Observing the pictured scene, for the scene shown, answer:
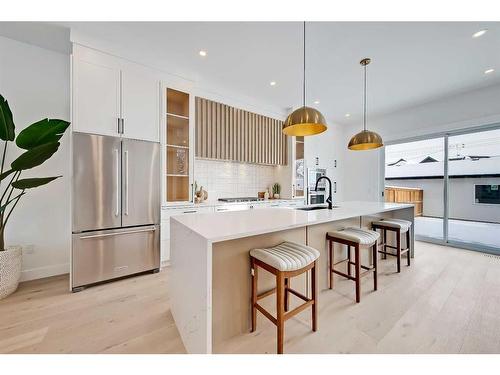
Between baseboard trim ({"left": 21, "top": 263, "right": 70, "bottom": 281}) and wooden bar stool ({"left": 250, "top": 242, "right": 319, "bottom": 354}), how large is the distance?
2675 millimetres

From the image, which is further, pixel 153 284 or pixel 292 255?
pixel 153 284

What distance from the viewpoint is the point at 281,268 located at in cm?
139

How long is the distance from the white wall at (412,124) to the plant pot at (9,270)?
6294mm

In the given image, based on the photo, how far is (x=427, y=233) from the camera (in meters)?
4.57

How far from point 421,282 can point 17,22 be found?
209 inches

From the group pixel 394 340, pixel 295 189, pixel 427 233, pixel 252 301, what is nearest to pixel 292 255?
pixel 252 301

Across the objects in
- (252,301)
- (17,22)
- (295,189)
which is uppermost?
(17,22)

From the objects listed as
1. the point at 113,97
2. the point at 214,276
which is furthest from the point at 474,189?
the point at 113,97

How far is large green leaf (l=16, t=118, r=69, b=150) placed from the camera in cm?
205

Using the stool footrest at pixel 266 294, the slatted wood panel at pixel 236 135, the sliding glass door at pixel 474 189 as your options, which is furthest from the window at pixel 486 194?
the stool footrest at pixel 266 294

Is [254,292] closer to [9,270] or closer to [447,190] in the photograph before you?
[9,270]
